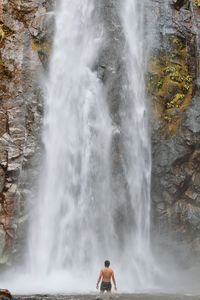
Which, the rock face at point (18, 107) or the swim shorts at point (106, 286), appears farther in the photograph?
the rock face at point (18, 107)

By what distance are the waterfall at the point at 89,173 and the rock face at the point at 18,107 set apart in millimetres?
657

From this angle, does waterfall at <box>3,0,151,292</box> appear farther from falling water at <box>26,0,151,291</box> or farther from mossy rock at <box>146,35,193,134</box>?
mossy rock at <box>146,35,193,134</box>

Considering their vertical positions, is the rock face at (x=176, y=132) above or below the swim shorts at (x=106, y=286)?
above

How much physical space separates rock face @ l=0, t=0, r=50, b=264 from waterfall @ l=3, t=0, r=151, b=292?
2.16ft

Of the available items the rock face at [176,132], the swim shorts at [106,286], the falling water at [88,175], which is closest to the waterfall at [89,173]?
the falling water at [88,175]

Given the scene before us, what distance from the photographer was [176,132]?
20.4 m

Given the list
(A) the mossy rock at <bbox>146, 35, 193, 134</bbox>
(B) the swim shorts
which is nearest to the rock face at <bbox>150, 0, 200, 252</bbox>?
(A) the mossy rock at <bbox>146, 35, 193, 134</bbox>

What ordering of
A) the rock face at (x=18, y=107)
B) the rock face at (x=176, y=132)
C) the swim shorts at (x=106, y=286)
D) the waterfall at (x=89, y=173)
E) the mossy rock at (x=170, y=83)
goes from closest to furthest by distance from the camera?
the swim shorts at (x=106, y=286)
the waterfall at (x=89, y=173)
the rock face at (x=18, y=107)
the rock face at (x=176, y=132)
the mossy rock at (x=170, y=83)

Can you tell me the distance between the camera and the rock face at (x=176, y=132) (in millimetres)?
19922

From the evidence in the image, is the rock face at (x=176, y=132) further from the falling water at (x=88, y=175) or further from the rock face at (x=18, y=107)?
the rock face at (x=18, y=107)

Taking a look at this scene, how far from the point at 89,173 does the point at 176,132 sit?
185 inches

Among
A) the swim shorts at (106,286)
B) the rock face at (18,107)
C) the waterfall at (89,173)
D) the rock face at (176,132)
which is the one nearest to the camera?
the swim shorts at (106,286)

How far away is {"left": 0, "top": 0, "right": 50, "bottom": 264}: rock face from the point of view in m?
18.2

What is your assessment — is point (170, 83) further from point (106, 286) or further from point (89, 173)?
point (106, 286)
